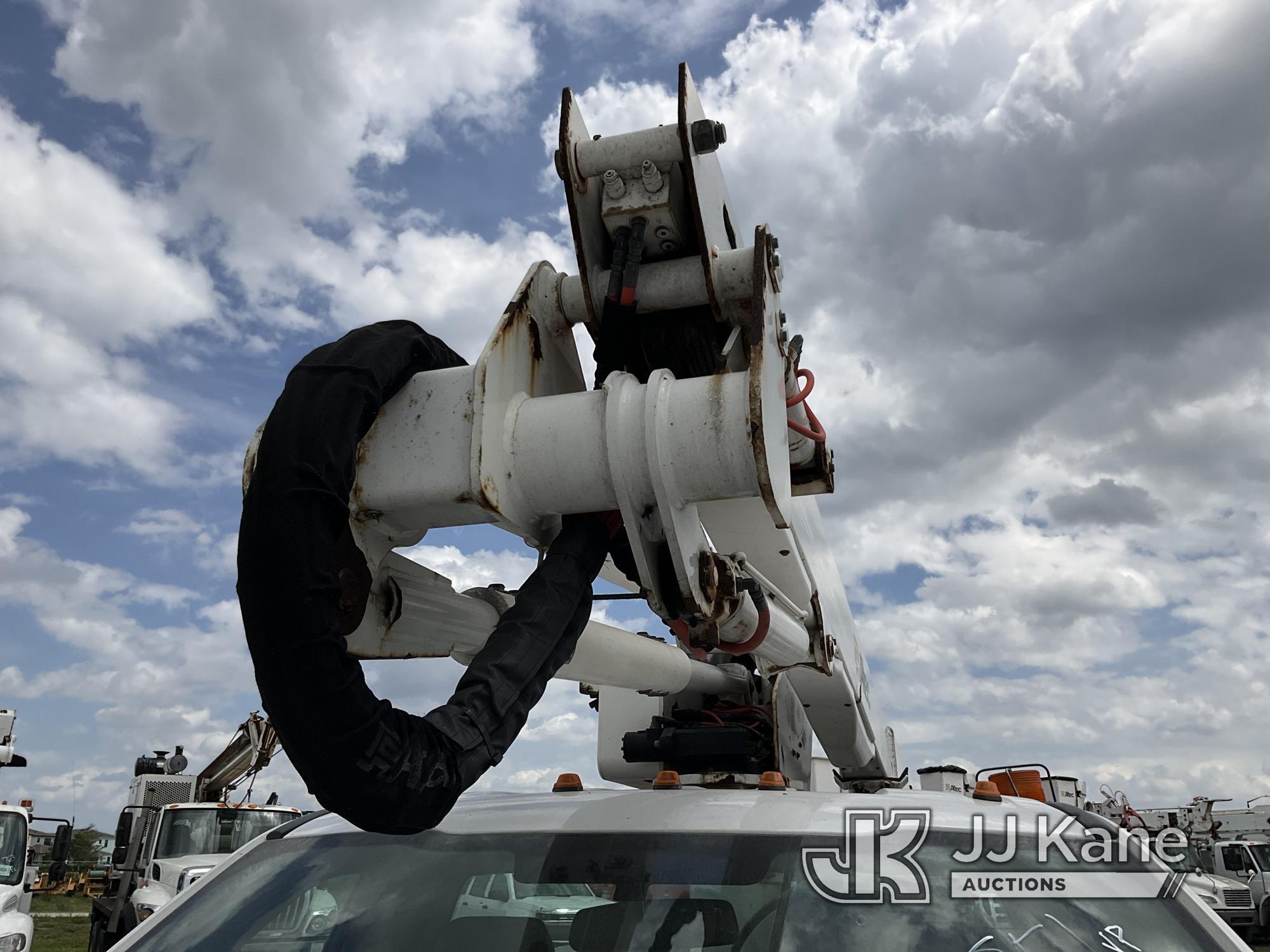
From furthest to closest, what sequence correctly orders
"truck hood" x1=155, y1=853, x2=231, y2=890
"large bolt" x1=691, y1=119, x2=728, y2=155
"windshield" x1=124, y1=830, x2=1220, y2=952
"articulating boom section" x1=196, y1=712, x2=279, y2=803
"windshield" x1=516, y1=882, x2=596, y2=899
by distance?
"articulating boom section" x1=196, y1=712, x2=279, y2=803
"truck hood" x1=155, y1=853, x2=231, y2=890
"large bolt" x1=691, y1=119, x2=728, y2=155
"windshield" x1=516, y1=882, x2=596, y2=899
"windshield" x1=124, y1=830, x2=1220, y2=952

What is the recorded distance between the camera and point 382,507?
2.26 metres

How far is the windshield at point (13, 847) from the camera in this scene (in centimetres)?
862

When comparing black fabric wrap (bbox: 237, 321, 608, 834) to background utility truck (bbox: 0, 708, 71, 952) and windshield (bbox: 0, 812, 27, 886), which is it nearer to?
background utility truck (bbox: 0, 708, 71, 952)

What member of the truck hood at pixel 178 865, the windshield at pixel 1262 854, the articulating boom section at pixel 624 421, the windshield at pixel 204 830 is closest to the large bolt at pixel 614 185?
the articulating boom section at pixel 624 421

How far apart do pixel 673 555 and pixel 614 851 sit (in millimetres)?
646

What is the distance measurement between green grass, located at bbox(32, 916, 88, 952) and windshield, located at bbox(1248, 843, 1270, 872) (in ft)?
62.6

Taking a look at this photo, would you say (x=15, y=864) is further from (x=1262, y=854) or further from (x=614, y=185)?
(x=1262, y=854)

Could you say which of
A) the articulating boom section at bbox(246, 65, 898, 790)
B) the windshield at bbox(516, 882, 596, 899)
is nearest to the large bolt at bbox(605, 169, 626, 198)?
the articulating boom section at bbox(246, 65, 898, 790)

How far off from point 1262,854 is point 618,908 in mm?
21200

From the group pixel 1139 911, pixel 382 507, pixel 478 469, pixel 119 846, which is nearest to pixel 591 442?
pixel 478 469

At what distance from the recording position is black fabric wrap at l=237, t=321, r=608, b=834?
1765 millimetres

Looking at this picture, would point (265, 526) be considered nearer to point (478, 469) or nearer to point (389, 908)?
point (478, 469)

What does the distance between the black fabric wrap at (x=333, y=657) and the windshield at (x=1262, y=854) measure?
69.2 ft

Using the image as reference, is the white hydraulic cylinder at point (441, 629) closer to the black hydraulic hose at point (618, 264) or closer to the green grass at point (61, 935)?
the black hydraulic hose at point (618, 264)
